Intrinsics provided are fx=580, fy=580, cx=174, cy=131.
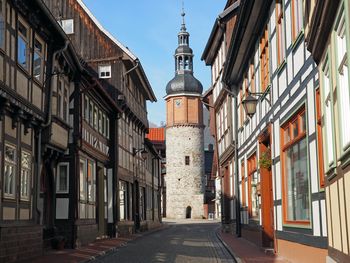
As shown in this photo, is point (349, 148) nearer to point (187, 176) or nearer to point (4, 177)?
point (4, 177)

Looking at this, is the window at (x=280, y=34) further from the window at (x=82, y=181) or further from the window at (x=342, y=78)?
the window at (x=82, y=181)

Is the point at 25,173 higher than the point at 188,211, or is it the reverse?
the point at 25,173

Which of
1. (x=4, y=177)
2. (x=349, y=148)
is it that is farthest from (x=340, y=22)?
(x=4, y=177)

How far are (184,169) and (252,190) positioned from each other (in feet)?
166

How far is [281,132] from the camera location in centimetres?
1319

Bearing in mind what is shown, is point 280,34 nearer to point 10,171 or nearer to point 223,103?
point 10,171

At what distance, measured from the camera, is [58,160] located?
19.2m

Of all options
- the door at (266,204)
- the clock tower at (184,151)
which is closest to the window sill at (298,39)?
the door at (266,204)

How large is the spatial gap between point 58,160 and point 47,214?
1807 mm

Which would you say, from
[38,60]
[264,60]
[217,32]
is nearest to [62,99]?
[38,60]

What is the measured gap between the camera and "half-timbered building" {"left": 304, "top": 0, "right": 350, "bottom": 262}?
691cm

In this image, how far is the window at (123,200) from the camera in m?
29.0

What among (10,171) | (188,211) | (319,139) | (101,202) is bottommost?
(188,211)

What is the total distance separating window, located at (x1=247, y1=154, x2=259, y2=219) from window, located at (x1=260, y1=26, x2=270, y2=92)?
11.2 ft
